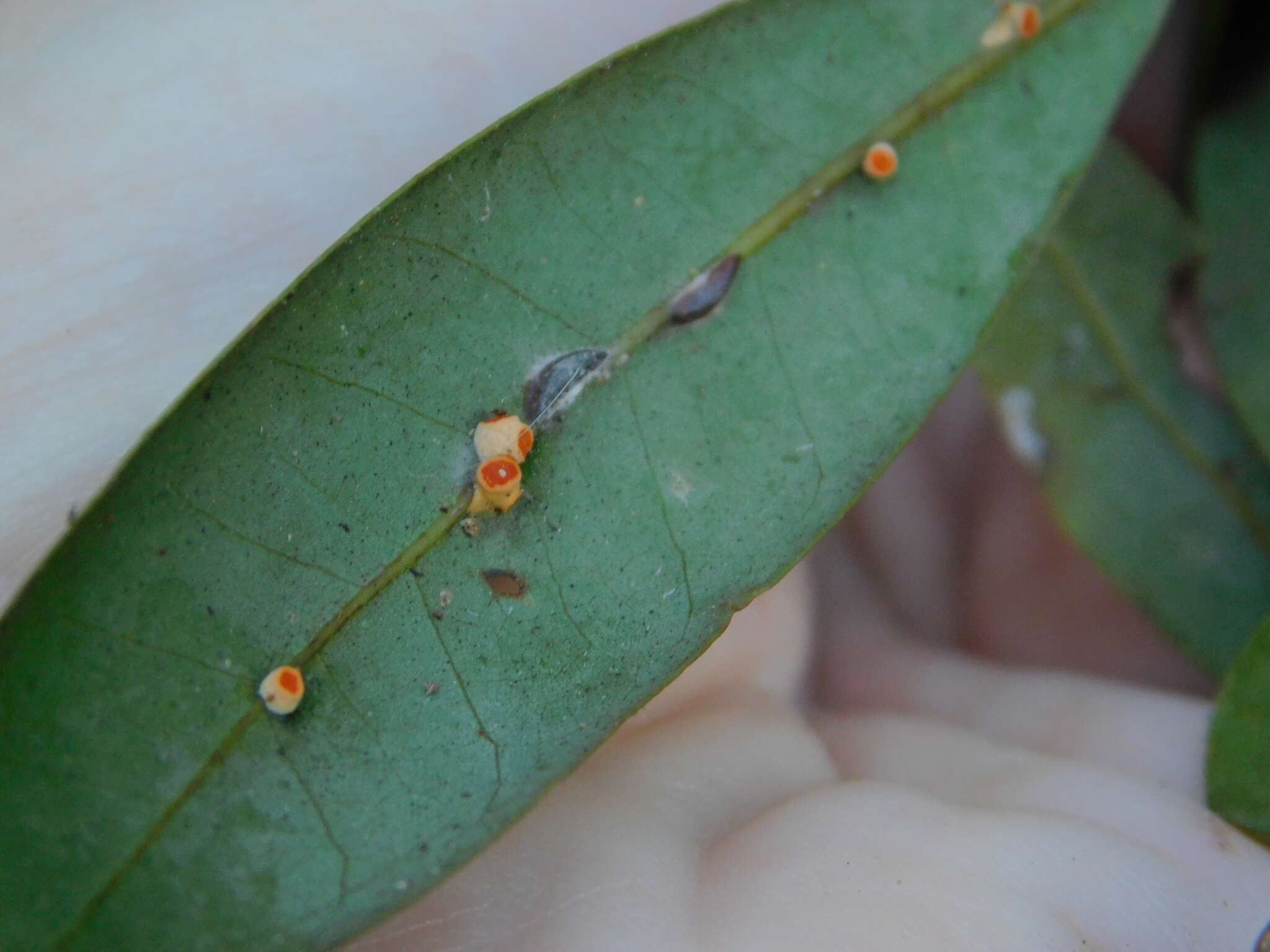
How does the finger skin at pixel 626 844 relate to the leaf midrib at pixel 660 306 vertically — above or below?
below

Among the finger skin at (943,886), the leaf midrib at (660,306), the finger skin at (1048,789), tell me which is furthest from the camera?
the finger skin at (1048,789)

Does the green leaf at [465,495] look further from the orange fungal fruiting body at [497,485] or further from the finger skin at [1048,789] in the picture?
the finger skin at [1048,789]

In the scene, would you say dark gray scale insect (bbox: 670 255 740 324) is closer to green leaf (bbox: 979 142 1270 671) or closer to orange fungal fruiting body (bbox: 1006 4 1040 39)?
orange fungal fruiting body (bbox: 1006 4 1040 39)

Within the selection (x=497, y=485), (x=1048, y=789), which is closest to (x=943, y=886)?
(x=1048, y=789)

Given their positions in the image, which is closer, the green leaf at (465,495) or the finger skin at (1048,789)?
the green leaf at (465,495)

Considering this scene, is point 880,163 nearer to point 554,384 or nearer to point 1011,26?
point 1011,26

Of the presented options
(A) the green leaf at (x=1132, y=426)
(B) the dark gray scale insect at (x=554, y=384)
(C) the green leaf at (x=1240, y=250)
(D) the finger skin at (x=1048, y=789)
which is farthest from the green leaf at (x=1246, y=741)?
(B) the dark gray scale insect at (x=554, y=384)
